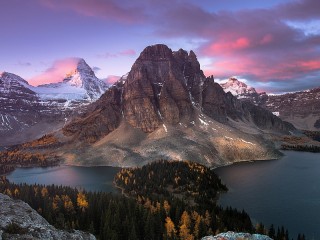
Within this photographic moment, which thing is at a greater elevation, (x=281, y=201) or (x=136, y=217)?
(x=136, y=217)

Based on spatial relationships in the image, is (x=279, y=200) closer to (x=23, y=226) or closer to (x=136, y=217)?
(x=136, y=217)

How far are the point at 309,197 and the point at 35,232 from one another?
130455mm

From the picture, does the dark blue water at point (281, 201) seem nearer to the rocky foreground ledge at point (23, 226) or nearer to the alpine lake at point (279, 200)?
the alpine lake at point (279, 200)

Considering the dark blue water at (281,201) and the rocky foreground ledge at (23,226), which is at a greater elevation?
the rocky foreground ledge at (23,226)

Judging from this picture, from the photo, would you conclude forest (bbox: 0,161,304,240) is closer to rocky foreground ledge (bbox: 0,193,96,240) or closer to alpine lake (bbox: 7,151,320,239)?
alpine lake (bbox: 7,151,320,239)

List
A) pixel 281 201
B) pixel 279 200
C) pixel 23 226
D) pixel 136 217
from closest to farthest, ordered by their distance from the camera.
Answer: pixel 23 226 → pixel 136 217 → pixel 281 201 → pixel 279 200

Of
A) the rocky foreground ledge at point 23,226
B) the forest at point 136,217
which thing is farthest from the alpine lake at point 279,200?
the rocky foreground ledge at point 23,226

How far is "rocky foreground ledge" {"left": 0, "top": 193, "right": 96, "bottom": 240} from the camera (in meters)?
54.7

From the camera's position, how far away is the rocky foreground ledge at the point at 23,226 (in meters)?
54.7

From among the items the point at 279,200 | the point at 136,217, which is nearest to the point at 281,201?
the point at 279,200

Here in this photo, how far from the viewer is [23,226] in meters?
57.6

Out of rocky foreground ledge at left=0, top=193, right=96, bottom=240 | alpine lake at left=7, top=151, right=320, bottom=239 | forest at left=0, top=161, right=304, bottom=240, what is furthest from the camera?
alpine lake at left=7, top=151, right=320, bottom=239

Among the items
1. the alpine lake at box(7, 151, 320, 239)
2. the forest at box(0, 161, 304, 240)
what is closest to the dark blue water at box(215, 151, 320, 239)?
the alpine lake at box(7, 151, 320, 239)

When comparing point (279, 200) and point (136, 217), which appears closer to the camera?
point (136, 217)
